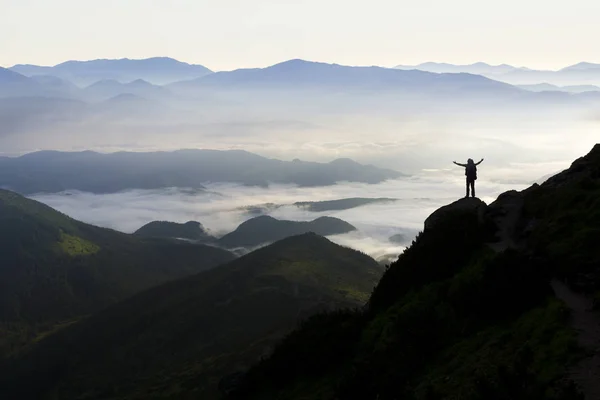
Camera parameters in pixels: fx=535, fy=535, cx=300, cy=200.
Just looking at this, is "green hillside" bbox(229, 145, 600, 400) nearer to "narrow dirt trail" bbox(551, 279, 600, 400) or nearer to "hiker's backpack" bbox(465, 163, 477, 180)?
"narrow dirt trail" bbox(551, 279, 600, 400)

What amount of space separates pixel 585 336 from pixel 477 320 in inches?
244

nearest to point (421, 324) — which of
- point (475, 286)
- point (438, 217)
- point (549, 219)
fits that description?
point (475, 286)

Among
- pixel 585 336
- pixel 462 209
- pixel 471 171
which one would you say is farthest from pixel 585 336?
pixel 471 171

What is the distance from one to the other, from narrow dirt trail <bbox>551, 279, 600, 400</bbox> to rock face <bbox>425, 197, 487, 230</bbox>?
16009mm

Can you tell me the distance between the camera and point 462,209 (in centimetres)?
4291

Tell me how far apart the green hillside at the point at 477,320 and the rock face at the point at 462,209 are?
0.30 meters

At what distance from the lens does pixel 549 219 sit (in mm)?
33250

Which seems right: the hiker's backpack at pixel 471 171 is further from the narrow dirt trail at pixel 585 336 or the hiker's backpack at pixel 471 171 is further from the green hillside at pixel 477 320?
the narrow dirt trail at pixel 585 336

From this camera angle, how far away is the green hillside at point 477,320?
19484mm

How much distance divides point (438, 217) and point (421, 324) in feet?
57.3

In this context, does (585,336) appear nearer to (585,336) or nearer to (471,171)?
(585,336)

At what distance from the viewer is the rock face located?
4191 centimetres

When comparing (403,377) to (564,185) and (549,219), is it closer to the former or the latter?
(549,219)

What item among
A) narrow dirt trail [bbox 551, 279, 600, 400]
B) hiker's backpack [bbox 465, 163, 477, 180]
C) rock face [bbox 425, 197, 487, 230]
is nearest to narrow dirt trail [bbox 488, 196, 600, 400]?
narrow dirt trail [bbox 551, 279, 600, 400]
